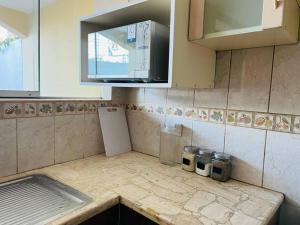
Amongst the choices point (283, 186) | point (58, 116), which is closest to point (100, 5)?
point (58, 116)

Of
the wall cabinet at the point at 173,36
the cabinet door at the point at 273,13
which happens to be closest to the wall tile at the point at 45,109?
the wall cabinet at the point at 173,36

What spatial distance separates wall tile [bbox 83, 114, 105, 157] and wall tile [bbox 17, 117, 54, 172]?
203 millimetres

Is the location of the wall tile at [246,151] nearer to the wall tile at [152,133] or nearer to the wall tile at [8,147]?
the wall tile at [152,133]

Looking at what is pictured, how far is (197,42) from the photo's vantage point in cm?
90

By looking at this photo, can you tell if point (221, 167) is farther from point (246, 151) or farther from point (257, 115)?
point (257, 115)

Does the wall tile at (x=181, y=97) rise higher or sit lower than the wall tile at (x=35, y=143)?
higher

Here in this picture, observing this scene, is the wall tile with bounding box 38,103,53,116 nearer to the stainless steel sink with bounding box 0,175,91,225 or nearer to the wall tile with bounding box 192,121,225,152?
the stainless steel sink with bounding box 0,175,91,225

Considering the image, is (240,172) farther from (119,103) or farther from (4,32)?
(4,32)

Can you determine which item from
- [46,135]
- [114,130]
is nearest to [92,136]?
[114,130]

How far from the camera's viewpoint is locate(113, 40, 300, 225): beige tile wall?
0.89 m

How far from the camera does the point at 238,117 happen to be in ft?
3.35

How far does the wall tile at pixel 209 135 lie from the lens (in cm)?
108

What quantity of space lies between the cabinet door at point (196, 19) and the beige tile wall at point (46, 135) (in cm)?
73

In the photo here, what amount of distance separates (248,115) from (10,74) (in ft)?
4.35
